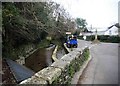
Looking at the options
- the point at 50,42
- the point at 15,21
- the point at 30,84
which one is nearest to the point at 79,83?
the point at 30,84

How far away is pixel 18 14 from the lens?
8102 millimetres

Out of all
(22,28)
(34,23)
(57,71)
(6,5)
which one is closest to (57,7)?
(34,23)

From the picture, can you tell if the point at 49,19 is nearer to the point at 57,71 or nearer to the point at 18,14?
the point at 18,14

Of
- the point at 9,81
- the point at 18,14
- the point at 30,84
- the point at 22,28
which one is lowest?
the point at 9,81

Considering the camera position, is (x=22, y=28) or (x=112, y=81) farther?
(x=22, y=28)

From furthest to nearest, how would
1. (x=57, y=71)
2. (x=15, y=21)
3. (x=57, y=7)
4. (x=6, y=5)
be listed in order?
(x=57, y=7) → (x=15, y=21) → (x=6, y=5) → (x=57, y=71)

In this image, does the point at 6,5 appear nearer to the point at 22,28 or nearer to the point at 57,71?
the point at 22,28

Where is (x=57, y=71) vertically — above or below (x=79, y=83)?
above

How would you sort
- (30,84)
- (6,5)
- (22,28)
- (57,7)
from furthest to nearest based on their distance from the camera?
(57,7) → (22,28) → (6,5) → (30,84)

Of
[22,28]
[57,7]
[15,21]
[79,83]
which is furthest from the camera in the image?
[57,7]

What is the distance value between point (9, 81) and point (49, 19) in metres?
4.85

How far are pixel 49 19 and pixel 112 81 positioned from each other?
18.6 feet

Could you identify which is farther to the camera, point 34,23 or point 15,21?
point 34,23

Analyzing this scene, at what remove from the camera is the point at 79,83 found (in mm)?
5531
